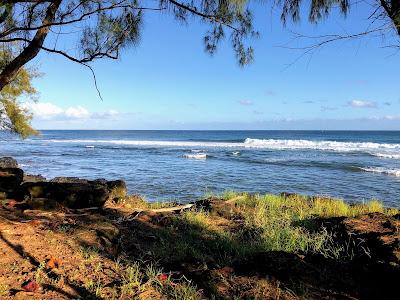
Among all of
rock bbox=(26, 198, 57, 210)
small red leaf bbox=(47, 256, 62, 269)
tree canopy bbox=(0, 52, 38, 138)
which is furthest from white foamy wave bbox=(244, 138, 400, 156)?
small red leaf bbox=(47, 256, 62, 269)

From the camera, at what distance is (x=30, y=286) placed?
12.3 ft

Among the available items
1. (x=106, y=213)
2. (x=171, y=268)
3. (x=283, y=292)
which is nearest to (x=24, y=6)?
(x=106, y=213)

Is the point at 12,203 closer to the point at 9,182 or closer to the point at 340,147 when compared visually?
the point at 9,182

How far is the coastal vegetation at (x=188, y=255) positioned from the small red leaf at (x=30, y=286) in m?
0.01

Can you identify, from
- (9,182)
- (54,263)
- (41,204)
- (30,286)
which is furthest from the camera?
(9,182)

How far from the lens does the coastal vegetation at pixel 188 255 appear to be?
367 cm

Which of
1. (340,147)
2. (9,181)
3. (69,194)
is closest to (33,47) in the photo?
(69,194)

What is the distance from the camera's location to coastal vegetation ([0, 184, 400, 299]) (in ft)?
12.0

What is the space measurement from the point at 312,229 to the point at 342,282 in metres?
2.83

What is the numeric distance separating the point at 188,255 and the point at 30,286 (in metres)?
2.01

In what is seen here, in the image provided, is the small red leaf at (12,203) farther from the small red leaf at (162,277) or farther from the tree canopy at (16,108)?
the tree canopy at (16,108)

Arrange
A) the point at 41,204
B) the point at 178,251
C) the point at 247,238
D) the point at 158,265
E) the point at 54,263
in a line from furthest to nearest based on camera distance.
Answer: the point at 41,204 < the point at 247,238 < the point at 178,251 < the point at 158,265 < the point at 54,263

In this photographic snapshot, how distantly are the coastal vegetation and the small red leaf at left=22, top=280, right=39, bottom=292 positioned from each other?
14mm

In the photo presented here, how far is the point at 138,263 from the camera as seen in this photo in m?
4.50
